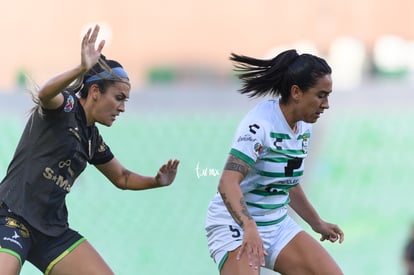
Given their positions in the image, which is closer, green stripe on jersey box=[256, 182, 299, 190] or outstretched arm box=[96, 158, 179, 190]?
green stripe on jersey box=[256, 182, 299, 190]

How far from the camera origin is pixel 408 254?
12.3 feet

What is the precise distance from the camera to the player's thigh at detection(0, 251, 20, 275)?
4.92 meters

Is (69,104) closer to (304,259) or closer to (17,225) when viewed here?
(17,225)

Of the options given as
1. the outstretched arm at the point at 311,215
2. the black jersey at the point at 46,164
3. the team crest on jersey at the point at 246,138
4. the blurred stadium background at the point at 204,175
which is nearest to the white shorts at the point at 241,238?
the outstretched arm at the point at 311,215

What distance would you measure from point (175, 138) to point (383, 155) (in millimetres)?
1892

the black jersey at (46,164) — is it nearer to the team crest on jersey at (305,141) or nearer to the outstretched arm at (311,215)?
the team crest on jersey at (305,141)

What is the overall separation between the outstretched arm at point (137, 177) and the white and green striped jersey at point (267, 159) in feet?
0.97

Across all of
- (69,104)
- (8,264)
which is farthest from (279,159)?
(8,264)

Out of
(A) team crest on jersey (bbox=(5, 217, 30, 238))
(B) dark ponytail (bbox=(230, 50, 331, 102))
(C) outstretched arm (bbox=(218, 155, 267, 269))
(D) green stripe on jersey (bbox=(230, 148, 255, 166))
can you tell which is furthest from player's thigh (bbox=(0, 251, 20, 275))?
(B) dark ponytail (bbox=(230, 50, 331, 102))

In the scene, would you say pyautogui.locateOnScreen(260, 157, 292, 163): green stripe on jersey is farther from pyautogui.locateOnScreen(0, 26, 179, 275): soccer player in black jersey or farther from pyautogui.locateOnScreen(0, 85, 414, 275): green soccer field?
pyautogui.locateOnScreen(0, 85, 414, 275): green soccer field

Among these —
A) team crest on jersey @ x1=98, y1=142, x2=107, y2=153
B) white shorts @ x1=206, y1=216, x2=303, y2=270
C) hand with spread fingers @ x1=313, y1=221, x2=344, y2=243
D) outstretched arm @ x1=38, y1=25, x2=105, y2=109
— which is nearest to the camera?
outstretched arm @ x1=38, y1=25, x2=105, y2=109

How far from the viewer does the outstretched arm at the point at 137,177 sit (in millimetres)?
5527

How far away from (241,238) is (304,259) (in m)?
0.36

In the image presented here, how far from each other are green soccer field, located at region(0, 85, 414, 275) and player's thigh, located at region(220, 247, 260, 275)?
9.28 feet
